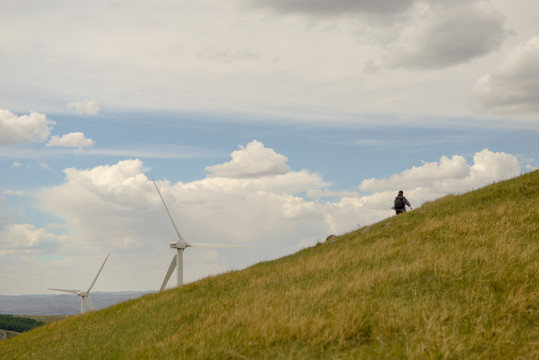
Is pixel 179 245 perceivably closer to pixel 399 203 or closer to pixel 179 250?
pixel 179 250

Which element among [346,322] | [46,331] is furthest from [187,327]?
[46,331]

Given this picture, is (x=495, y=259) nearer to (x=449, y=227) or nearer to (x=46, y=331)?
(x=449, y=227)

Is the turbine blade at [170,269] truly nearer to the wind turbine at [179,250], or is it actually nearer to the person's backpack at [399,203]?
the wind turbine at [179,250]

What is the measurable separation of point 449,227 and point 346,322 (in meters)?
12.2

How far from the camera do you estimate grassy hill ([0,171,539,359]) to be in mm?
7824

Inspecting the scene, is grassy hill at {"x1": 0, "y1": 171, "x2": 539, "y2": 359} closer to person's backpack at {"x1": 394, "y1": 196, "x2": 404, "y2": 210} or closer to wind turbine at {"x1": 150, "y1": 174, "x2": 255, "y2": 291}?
person's backpack at {"x1": 394, "y1": 196, "x2": 404, "y2": 210}

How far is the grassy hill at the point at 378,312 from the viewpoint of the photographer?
25.7 feet

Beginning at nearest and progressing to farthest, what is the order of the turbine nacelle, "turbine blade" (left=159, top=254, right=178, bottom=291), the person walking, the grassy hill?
the grassy hill
the person walking
"turbine blade" (left=159, top=254, right=178, bottom=291)
the turbine nacelle

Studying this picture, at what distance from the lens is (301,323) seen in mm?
8867

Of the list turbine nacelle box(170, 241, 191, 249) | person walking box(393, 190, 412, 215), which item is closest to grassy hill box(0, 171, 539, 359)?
person walking box(393, 190, 412, 215)

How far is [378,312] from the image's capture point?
895 cm

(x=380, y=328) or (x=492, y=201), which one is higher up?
(x=492, y=201)

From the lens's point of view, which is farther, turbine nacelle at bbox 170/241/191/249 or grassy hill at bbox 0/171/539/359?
turbine nacelle at bbox 170/241/191/249

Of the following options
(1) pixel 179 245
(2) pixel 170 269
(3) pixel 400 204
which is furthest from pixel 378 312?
(1) pixel 179 245
